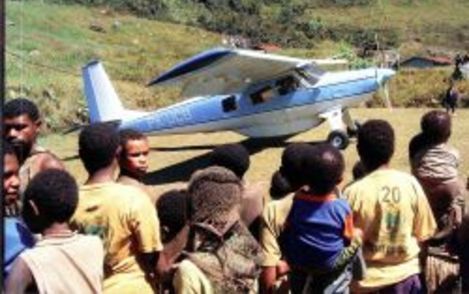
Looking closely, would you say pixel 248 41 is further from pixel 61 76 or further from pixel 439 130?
pixel 439 130

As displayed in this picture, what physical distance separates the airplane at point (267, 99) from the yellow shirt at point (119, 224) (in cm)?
1423

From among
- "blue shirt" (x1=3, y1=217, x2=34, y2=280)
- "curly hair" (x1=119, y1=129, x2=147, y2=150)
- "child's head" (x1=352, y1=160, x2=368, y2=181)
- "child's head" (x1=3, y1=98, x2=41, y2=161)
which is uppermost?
"child's head" (x1=3, y1=98, x2=41, y2=161)

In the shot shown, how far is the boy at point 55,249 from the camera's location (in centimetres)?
319

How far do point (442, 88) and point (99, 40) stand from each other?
87.2 ft

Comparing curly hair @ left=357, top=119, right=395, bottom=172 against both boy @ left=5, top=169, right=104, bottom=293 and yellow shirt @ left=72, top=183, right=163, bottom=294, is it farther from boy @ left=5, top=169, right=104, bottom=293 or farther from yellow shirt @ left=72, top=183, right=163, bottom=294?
boy @ left=5, top=169, right=104, bottom=293

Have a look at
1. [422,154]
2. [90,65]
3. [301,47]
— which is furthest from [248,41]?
[422,154]

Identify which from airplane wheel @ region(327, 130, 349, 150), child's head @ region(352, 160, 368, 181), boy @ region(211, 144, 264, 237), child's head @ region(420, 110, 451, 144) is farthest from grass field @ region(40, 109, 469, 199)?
boy @ region(211, 144, 264, 237)

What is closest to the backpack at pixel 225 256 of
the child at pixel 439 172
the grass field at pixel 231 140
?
the child at pixel 439 172

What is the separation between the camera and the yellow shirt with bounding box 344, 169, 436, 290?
428 cm

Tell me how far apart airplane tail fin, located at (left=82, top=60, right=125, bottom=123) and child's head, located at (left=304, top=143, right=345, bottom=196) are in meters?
16.6

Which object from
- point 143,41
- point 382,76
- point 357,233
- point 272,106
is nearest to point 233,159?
point 357,233

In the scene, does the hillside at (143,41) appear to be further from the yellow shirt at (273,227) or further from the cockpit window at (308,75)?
the cockpit window at (308,75)

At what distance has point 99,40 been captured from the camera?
51406 millimetres

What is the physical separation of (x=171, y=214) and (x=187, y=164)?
1443 cm
